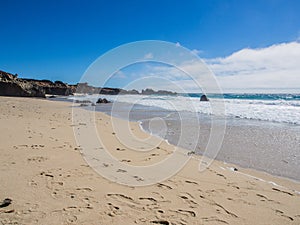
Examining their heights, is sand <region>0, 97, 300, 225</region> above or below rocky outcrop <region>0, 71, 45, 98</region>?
below

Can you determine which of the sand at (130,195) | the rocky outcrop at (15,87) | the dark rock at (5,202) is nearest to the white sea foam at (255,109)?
the sand at (130,195)

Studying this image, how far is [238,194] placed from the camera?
3023 mm

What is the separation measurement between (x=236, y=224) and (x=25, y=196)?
2.51 meters

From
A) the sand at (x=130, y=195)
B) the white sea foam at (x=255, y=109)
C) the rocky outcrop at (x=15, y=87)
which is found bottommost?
the sand at (x=130, y=195)

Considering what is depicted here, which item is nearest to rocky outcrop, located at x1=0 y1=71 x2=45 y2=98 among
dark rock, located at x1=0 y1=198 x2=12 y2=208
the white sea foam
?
the white sea foam

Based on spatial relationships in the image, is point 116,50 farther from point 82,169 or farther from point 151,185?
point 151,185

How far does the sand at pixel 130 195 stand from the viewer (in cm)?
226

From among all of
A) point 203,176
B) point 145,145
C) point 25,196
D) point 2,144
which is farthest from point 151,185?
point 2,144

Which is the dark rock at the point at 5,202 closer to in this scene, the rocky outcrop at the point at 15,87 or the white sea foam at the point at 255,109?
the white sea foam at the point at 255,109

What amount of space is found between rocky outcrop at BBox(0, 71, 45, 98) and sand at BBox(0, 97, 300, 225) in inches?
1243

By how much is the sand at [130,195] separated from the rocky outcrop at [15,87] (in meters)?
31.6

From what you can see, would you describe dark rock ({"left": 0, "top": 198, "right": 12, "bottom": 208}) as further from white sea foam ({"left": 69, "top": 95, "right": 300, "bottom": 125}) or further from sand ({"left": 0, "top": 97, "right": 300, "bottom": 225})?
white sea foam ({"left": 69, "top": 95, "right": 300, "bottom": 125})

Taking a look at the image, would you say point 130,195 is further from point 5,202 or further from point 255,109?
point 255,109

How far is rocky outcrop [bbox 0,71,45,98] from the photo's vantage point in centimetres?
2978
